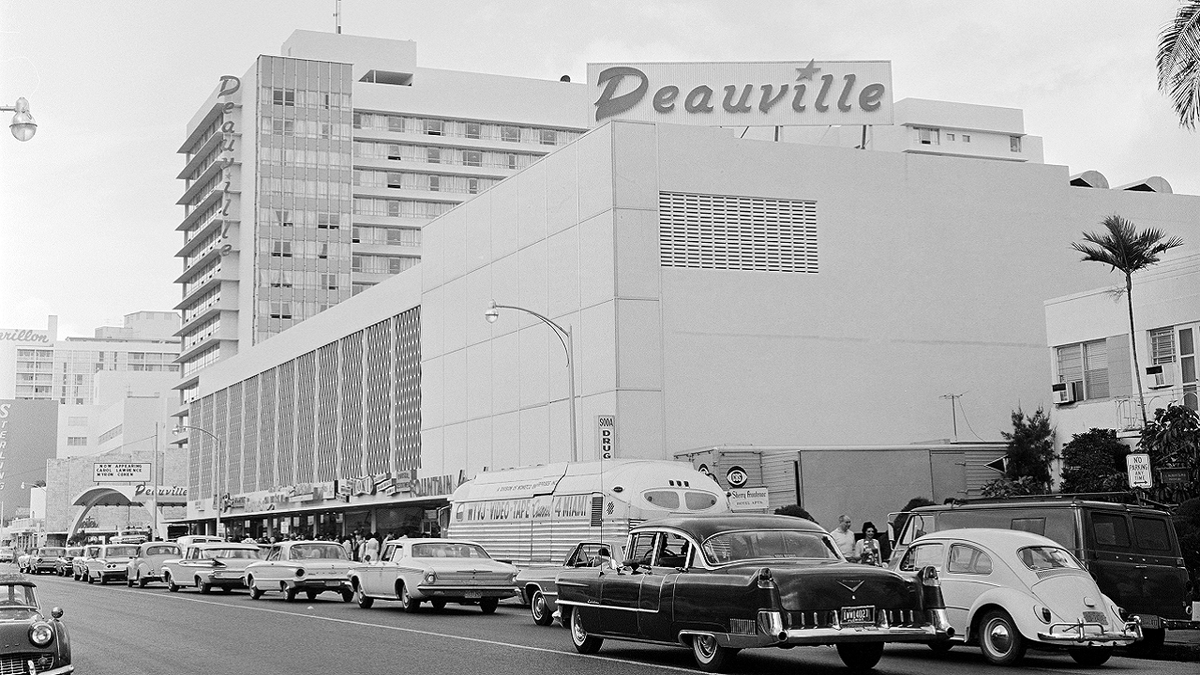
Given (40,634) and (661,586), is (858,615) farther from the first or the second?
(40,634)

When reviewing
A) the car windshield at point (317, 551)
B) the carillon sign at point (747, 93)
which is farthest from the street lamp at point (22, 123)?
the carillon sign at point (747, 93)

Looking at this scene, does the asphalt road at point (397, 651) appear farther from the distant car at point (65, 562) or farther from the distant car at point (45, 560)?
the distant car at point (45, 560)

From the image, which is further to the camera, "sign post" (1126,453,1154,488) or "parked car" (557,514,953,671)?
"sign post" (1126,453,1154,488)

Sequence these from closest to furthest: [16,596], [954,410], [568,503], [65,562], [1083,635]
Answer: [16,596] < [1083,635] < [568,503] < [954,410] < [65,562]

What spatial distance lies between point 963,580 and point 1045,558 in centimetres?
109

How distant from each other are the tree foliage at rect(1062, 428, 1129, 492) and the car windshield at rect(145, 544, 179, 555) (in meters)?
27.7

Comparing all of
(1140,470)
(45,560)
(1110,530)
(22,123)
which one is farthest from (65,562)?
(1110,530)

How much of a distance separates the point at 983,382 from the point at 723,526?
36.4 m

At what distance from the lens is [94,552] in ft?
162

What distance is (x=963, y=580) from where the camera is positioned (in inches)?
651

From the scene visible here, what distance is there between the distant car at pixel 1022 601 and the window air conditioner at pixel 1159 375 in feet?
58.6

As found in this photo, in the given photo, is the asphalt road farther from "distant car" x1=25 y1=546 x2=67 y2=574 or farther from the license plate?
"distant car" x1=25 y1=546 x2=67 y2=574

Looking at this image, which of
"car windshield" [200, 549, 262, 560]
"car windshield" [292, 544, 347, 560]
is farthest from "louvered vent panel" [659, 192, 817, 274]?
"car windshield" [292, 544, 347, 560]

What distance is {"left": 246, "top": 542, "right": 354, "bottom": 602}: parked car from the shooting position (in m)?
31.4
